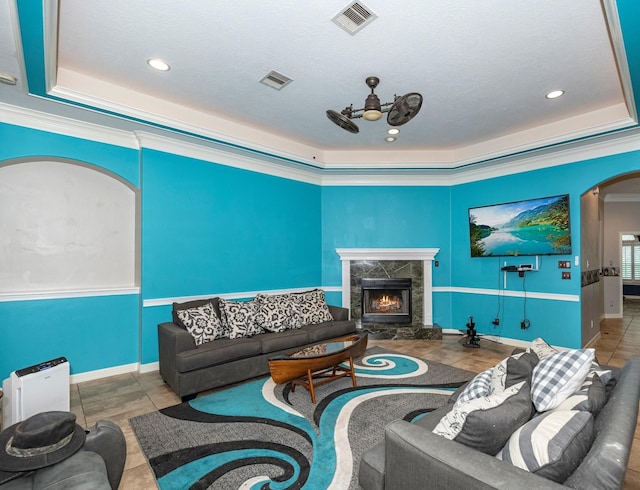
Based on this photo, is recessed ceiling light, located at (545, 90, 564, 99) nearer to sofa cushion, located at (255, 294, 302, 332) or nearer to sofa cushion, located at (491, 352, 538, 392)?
sofa cushion, located at (491, 352, 538, 392)

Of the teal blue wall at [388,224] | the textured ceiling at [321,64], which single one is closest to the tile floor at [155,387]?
the teal blue wall at [388,224]

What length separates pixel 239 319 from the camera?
13.6 feet

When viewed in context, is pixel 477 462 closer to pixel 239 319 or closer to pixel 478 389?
pixel 478 389

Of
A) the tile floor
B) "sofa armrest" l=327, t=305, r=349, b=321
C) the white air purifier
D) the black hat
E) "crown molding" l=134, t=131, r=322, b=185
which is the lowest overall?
the tile floor

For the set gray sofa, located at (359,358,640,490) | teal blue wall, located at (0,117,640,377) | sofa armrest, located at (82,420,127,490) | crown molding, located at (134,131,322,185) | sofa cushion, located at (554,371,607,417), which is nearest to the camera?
gray sofa, located at (359,358,640,490)

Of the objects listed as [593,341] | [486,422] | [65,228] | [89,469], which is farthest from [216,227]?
→ [593,341]

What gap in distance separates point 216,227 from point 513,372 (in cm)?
402

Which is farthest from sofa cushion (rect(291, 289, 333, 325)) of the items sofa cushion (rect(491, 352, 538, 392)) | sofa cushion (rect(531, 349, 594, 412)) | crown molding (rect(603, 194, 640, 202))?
crown molding (rect(603, 194, 640, 202))

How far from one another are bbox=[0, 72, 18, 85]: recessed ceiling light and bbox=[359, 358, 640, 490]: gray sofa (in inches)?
159

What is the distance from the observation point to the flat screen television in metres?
4.83

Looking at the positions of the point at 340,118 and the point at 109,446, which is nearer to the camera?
Answer: the point at 109,446

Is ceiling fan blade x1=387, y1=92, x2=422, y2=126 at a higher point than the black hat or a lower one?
higher

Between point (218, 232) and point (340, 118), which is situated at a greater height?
point (340, 118)

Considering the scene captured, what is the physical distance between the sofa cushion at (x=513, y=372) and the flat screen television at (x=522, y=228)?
3607mm
